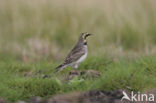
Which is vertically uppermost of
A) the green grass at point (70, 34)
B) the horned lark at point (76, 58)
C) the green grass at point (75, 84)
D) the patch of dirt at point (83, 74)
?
the green grass at point (70, 34)

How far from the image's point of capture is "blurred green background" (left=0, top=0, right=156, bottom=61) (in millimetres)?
10799

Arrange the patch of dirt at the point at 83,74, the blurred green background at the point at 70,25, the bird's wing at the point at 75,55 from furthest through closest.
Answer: the blurred green background at the point at 70,25
the bird's wing at the point at 75,55
the patch of dirt at the point at 83,74

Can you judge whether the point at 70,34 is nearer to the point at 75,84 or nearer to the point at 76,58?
the point at 76,58

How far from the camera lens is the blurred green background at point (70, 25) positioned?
1080 cm

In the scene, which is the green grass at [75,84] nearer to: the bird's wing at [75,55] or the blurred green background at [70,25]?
the bird's wing at [75,55]

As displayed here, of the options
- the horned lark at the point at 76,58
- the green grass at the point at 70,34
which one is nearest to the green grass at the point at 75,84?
the green grass at the point at 70,34

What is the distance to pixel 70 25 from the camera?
12469mm

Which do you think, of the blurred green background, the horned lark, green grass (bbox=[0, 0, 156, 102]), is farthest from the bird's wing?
the blurred green background

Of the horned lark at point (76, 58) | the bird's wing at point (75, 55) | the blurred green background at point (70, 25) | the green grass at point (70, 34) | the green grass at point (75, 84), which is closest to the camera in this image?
the green grass at point (75, 84)

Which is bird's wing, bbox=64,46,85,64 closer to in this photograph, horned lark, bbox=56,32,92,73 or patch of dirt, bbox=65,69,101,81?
horned lark, bbox=56,32,92,73

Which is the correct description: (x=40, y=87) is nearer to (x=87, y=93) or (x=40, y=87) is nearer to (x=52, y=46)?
(x=87, y=93)

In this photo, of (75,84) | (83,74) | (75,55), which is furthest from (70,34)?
(75,84)

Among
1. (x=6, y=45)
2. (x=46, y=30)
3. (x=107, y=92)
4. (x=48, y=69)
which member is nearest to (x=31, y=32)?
(x=46, y=30)

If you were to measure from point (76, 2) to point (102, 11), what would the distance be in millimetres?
940
